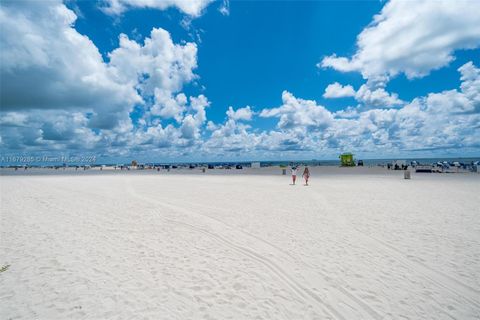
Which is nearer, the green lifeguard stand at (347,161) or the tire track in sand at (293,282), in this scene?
the tire track in sand at (293,282)

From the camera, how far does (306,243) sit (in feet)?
26.9

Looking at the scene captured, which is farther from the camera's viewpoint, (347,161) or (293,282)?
(347,161)

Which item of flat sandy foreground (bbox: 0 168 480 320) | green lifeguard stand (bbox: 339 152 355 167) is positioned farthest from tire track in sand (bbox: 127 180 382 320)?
green lifeguard stand (bbox: 339 152 355 167)

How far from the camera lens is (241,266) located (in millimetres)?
6586

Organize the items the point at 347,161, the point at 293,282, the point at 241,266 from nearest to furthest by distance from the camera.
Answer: the point at 293,282 → the point at 241,266 → the point at 347,161

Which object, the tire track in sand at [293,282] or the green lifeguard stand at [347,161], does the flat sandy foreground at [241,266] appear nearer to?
the tire track in sand at [293,282]

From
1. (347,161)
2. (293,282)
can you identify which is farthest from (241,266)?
(347,161)

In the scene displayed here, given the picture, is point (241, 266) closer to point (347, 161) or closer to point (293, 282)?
point (293, 282)

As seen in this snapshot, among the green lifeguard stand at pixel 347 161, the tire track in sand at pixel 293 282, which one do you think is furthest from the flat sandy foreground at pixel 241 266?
the green lifeguard stand at pixel 347 161

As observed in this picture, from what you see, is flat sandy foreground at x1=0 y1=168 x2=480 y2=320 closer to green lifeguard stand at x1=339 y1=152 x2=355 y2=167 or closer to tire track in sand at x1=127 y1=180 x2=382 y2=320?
tire track in sand at x1=127 y1=180 x2=382 y2=320

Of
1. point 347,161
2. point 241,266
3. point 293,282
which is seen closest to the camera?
point 293,282

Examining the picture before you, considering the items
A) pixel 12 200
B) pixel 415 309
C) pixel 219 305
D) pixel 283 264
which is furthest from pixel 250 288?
pixel 12 200

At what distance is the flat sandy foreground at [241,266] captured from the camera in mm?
4793

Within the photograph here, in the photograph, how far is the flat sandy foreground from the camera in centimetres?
479
